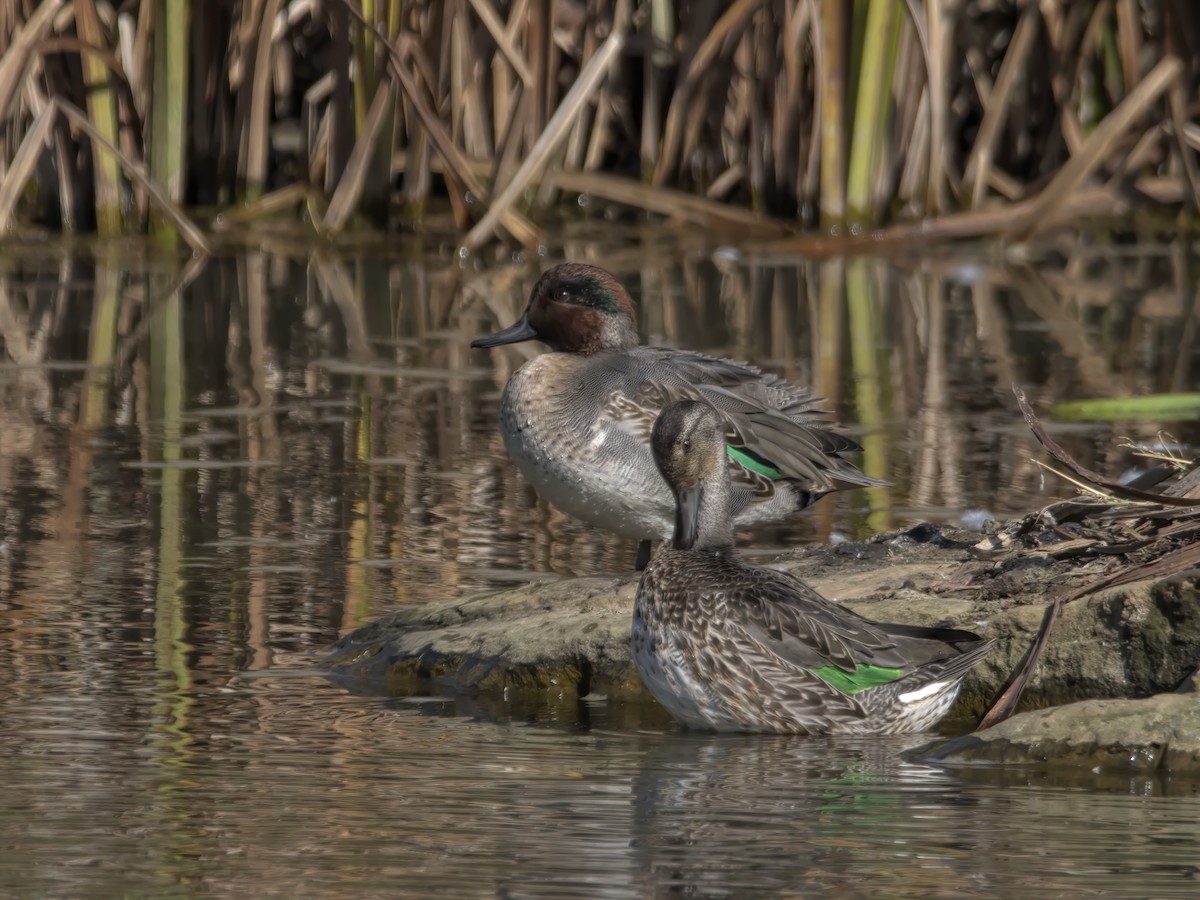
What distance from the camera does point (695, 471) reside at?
16.4 ft

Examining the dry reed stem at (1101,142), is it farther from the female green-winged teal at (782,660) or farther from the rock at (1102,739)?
the rock at (1102,739)

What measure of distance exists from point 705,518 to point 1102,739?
1153 millimetres

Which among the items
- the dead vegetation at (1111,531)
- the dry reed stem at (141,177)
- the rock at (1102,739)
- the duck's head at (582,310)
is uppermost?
the dry reed stem at (141,177)

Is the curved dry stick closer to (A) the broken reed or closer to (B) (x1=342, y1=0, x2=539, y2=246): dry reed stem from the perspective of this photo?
(B) (x1=342, y1=0, x2=539, y2=246): dry reed stem

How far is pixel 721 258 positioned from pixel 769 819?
32.6 feet

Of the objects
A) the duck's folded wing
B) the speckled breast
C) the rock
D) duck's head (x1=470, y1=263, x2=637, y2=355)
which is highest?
duck's head (x1=470, y1=263, x2=637, y2=355)

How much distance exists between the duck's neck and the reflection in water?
0.44 meters

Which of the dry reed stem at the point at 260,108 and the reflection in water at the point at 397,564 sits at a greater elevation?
the dry reed stem at the point at 260,108

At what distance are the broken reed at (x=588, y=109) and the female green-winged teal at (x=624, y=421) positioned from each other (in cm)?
527

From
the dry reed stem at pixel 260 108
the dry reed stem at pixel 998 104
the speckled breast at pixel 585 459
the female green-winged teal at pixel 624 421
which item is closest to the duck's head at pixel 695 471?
the female green-winged teal at pixel 624 421

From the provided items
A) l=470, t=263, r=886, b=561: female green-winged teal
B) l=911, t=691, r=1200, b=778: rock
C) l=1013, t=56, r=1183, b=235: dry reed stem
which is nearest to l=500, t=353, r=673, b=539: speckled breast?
l=470, t=263, r=886, b=561: female green-winged teal

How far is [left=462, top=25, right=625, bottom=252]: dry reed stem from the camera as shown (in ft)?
38.8

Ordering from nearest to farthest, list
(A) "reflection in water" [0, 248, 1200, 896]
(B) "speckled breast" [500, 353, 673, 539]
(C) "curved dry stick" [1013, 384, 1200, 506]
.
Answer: (A) "reflection in water" [0, 248, 1200, 896], (C) "curved dry stick" [1013, 384, 1200, 506], (B) "speckled breast" [500, 353, 673, 539]

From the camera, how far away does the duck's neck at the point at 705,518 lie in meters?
5.04
